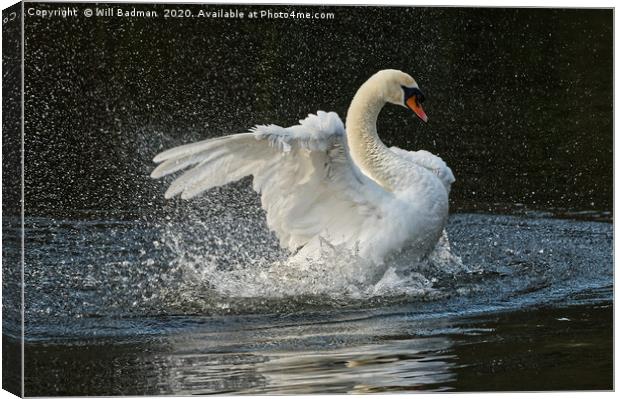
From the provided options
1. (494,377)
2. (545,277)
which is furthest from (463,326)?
(545,277)

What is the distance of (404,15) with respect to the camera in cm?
766

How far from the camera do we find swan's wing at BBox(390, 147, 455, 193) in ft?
27.9

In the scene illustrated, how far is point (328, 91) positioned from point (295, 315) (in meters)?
2.11

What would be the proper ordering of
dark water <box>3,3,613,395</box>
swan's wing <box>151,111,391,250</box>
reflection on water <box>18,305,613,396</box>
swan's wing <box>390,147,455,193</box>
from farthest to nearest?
swan's wing <box>390,147,455,193</box> < swan's wing <box>151,111,391,250</box> < dark water <box>3,3,613,395</box> < reflection on water <box>18,305,613,396</box>

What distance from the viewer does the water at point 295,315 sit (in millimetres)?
6766

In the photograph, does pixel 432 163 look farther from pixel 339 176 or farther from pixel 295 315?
pixel 295 315

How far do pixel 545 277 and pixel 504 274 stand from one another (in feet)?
0.75

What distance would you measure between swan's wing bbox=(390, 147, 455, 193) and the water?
0.45 m

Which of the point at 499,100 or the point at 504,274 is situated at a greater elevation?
the point at 499,100

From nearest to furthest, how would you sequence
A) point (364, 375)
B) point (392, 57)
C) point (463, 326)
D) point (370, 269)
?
point (364, 375) < point (463, 326) < point (370, 269) < point (392, 57)

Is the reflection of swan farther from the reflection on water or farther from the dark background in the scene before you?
the reflection on water

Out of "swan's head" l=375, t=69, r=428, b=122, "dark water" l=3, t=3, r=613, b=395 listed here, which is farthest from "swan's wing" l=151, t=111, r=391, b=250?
"swan's head" l=375, t=69, r=428, b=122

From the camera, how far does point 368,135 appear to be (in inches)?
330

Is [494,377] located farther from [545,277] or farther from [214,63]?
[214,63]
